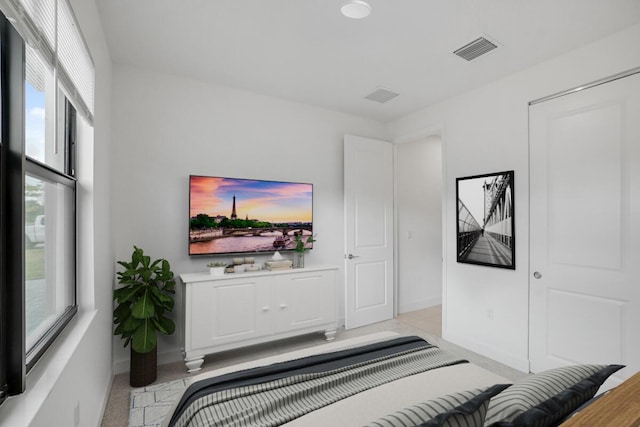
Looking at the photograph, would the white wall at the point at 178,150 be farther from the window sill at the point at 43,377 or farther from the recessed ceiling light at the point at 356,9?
the recessed ceiling light at the point at 356,9

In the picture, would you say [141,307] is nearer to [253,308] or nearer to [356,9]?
[253,308]

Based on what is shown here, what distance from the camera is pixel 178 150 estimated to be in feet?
10.4

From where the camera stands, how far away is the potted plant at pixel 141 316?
2.50m

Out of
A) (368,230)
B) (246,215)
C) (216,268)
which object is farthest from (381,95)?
(216,268)

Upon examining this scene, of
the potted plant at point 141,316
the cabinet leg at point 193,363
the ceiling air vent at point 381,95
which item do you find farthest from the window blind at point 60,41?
the ceiling air vent at point 381,95

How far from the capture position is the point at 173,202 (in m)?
3.12

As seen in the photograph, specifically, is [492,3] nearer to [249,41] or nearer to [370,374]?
[249,41]

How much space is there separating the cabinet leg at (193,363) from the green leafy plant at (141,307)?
1.14ft

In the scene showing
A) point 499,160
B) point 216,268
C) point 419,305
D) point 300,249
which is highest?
point 499,160

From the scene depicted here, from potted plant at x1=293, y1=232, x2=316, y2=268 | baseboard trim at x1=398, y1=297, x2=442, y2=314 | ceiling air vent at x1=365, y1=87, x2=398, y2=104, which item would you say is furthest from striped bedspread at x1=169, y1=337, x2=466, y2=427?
baseboard trim at x1=398, y1=297, x2=442, y2=314

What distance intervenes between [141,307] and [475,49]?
3.31 meters

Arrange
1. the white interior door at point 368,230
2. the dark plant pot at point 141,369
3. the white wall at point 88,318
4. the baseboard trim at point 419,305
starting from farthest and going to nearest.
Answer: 1. the baseboard trim at point 419,305
2. the white interior door at point 368,230
3. the dark plant pot at point 141,369
4. the white wall at point 88,318

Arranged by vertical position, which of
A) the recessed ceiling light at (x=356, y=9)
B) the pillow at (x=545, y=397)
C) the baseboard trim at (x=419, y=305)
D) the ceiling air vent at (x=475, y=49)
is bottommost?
the baseboard trim at (x=419, y=305)

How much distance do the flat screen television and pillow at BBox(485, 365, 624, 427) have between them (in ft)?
8.91
